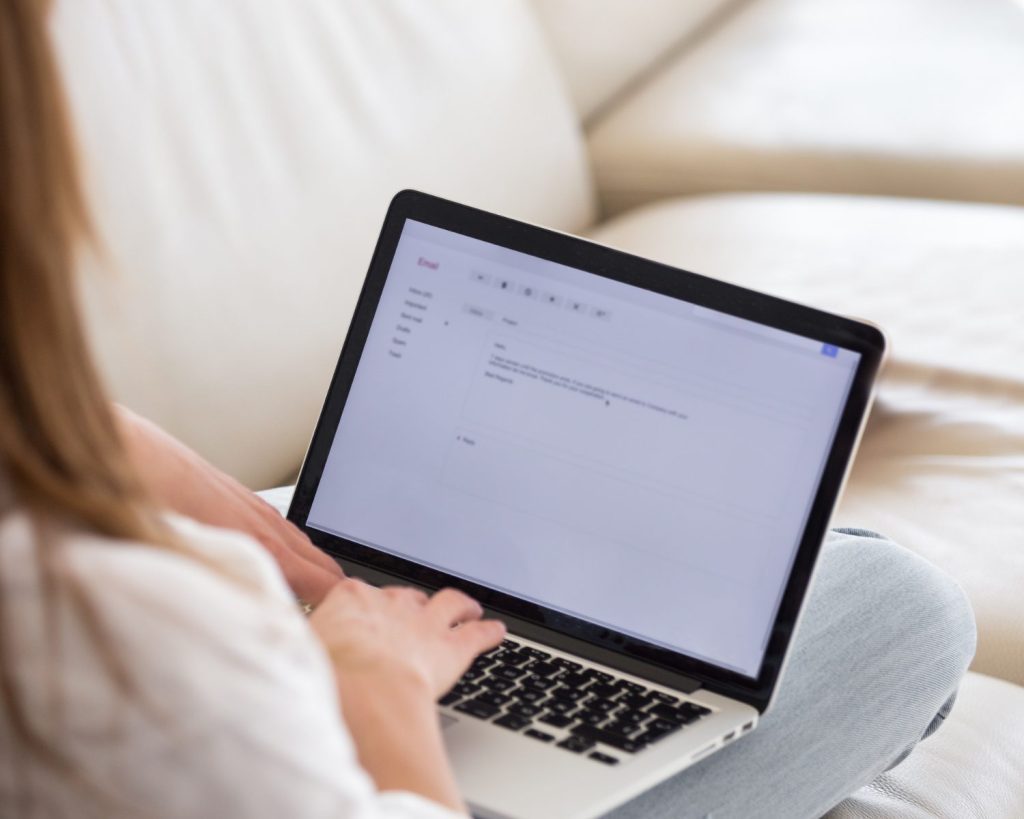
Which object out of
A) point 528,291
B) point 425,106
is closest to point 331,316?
point 425,106

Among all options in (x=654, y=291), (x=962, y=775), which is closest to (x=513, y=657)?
(x=654, y=291)

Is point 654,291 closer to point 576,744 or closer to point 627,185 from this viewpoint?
point 576,744

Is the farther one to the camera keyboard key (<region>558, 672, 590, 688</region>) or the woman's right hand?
keyboard key (<region>558, 672, 590, 688</region>)

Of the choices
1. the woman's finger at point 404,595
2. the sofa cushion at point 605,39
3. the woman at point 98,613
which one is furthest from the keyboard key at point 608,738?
the sofa cushion at point 605,39

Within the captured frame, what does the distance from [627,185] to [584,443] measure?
1.05 meters

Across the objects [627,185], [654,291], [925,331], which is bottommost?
[654,291]

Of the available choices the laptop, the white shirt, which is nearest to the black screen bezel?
the laptop

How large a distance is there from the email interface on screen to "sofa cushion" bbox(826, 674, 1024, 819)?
0.20 metres

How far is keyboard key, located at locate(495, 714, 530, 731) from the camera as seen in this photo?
2.28ft

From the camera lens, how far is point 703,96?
1.82 metres

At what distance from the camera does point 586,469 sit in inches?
30.8

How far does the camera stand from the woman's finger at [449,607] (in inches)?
26.1

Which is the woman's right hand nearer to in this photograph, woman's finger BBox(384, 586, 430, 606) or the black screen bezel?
woman's finger BBox(384, 586, 430, 606)

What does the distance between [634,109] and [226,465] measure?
91 cm
